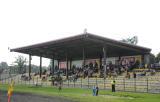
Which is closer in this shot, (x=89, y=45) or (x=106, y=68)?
(x=106, y=68)

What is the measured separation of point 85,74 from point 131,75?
8.53 meters

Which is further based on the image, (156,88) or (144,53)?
(144,53)

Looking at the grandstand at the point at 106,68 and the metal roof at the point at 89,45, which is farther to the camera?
the metal roof at the point at 89,45

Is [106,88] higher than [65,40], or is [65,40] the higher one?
[65,40]

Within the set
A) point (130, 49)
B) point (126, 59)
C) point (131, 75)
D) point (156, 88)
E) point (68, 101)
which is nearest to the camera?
point (68, 101)

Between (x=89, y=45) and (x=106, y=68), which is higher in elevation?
(x=89, y=45)

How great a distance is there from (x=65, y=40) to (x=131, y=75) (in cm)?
1056

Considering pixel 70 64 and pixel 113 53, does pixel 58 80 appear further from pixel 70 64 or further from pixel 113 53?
pixel 70 64

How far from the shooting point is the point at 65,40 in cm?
4828

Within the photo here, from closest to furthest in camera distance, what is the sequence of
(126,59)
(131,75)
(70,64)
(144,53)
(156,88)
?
(156,88)
(131,75)
(144,53)
(126,59)
(70,64)

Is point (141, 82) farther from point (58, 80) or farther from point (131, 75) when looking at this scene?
point (58, 80)

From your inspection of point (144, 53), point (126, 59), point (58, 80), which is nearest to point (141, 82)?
point (58, 80)

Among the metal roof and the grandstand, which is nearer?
the grandstand

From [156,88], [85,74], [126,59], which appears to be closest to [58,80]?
[85,74]
